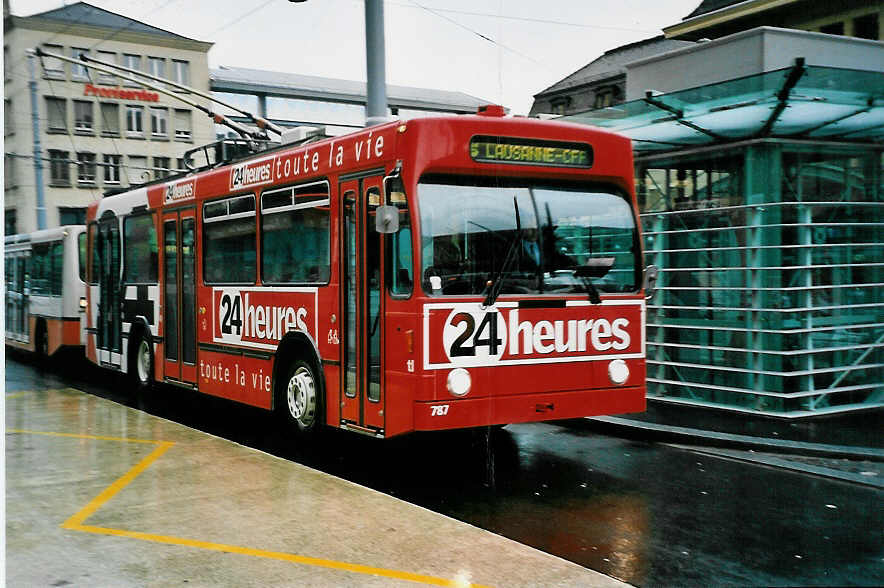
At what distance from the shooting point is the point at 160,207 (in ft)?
44.6

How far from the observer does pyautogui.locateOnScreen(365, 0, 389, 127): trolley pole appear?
12.2m

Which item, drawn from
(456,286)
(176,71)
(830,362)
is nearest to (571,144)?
(456,286)

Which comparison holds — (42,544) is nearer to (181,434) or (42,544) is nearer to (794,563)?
(181,434)

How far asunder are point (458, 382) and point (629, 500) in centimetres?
168

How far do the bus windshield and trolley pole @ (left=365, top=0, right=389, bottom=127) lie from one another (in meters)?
4.46

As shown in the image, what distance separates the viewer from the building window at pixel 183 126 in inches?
1107

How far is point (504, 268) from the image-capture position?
311 inches

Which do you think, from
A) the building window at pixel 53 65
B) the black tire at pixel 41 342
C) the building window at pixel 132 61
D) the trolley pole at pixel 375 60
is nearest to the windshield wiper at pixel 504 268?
the trolley pole at pixel 375 60

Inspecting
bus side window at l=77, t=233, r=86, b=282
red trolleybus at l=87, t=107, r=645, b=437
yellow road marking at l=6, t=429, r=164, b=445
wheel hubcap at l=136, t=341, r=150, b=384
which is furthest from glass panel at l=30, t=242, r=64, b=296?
red trolleybus at l=87, t=107, r=645, b=437

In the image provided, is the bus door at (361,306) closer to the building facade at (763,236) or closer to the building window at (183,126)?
the building facade at (763,236)

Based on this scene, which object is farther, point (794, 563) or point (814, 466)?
point (814, 466)

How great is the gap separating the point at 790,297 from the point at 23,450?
8644 millimetres

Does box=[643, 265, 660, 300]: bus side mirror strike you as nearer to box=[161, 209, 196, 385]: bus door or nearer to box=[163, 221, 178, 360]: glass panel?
box=[161, 209, 196, 385]: bus door

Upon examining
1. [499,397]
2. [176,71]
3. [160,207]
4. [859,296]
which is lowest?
[499,397]
